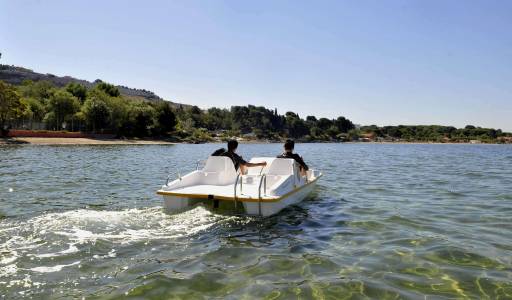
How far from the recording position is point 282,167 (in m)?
13.4

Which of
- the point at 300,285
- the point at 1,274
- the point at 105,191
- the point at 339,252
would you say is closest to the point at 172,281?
the point at 300,285

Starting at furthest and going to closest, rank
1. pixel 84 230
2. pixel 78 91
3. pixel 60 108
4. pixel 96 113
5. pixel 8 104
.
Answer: pixel 78 91, pixel 60 108, pixel 96 113, pixel 8 104, pixel 84 230

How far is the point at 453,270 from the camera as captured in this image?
7121 millimetres

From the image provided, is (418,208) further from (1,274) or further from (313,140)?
(313,140)

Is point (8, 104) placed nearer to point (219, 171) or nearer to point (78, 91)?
point (78, 91)

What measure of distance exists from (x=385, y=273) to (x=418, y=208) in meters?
7.13

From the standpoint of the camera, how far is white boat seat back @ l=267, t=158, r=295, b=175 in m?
13.2

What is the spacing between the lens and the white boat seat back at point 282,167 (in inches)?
520

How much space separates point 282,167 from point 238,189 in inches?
70.9

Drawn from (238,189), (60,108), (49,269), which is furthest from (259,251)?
(60,108)

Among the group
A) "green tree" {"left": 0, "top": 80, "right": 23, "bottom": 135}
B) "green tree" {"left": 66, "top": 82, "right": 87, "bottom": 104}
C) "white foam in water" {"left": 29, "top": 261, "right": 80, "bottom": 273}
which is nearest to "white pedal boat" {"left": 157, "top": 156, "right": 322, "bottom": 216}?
"white foam in water" {"left": 29, "top": 261, "right": 80, "bottom": 273}


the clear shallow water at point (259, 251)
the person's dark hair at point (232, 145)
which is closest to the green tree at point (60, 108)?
the clear shallow water at point (259, 251)

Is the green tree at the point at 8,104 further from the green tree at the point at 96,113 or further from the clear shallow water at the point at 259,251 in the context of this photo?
the clear shallow water at the point at 259,251

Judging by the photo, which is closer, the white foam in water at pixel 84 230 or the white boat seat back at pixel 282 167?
the white foam in water at pixel 84 230
